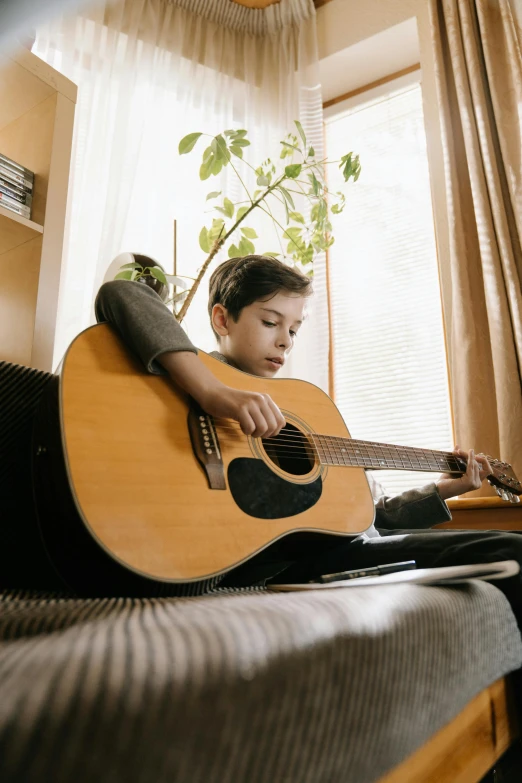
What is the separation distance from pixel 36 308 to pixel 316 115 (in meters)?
1.71

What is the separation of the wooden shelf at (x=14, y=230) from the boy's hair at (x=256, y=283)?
480 mm

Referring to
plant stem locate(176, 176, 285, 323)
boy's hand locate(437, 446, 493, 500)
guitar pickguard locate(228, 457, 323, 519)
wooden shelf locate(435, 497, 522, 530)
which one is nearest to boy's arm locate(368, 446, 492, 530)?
boy's hand locate(437, 446, 493, 500)

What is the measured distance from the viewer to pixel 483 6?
1909mm

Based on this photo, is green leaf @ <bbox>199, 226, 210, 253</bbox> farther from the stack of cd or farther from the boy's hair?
the stack of cd

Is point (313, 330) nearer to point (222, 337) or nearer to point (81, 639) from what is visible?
point (222, 337)

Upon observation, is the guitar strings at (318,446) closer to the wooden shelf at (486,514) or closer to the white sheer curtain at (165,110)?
the wooden shelf at (486,514)

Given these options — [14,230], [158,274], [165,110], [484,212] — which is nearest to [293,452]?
[158,274]

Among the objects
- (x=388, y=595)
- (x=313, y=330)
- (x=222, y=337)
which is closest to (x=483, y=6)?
(x=313, y=330)

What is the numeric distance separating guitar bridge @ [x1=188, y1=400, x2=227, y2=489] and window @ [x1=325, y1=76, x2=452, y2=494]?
4.86ft

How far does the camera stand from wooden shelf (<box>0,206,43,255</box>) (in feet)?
4.04

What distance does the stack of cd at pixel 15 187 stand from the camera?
1248 mm

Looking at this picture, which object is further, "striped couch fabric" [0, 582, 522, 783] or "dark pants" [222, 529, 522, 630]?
"dark pants" [222, 529, 522, 630]

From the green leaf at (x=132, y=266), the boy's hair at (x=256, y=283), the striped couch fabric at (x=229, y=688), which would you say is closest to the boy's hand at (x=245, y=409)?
the striped couch fabric at (x=229, y=688)

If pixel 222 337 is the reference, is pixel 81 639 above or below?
below
